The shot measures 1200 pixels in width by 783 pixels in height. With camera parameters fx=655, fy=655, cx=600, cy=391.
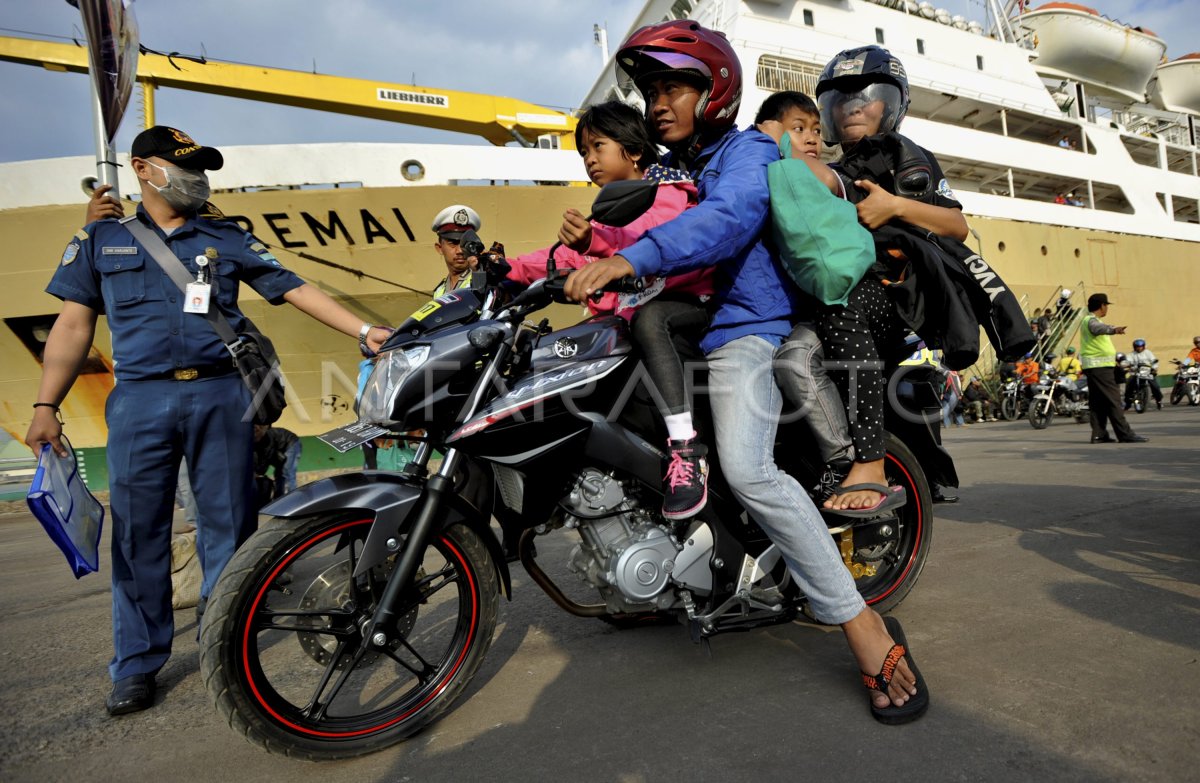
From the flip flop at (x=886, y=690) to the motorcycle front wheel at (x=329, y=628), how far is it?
1.06 m

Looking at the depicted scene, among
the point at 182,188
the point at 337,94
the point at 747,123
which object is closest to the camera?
the point at 182,188

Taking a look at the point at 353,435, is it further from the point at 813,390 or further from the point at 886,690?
the point at 886,690

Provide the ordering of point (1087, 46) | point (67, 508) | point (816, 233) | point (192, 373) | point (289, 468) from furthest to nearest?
point (1087, 46) → point (289, 468) → point (192, 373) → point (67, 508) → point (816, 233)

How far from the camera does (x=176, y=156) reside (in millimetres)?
2434

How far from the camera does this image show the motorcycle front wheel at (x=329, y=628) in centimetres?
160

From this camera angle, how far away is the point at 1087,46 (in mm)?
20719

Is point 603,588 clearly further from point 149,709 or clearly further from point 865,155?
point 865,155

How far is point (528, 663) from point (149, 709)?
4.02 ft

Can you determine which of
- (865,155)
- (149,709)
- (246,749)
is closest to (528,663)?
(246,749)

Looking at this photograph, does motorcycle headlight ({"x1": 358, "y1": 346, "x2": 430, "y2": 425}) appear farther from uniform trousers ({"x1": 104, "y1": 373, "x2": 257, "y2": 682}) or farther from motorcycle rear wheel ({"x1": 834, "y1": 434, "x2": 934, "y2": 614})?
motorcycle rear wheel ({"x1": 834, "y1": 434, "x2": 934, "y2": 614})

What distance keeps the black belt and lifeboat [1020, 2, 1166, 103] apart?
25.7 metres

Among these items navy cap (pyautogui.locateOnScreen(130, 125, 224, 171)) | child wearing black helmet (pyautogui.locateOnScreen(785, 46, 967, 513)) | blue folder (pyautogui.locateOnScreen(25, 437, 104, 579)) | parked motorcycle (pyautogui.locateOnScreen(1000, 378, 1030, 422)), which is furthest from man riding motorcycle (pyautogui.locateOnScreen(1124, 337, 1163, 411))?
blue folder (pyautogui.locateOnScreen(25, 437, 104, 579))

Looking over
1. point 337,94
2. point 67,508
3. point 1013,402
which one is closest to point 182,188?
point 67,508

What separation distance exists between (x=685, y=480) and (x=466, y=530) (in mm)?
636
